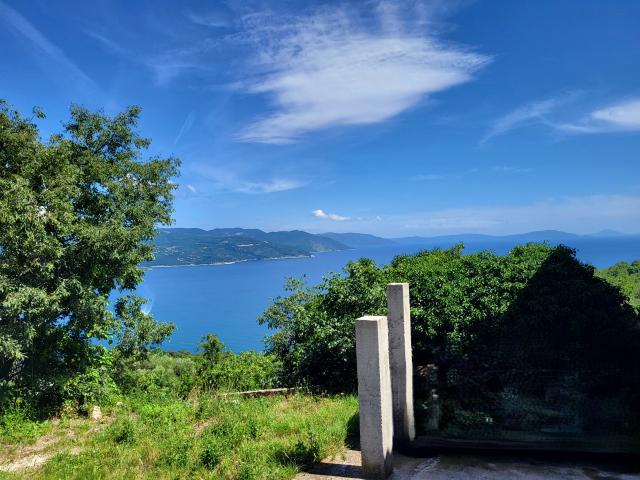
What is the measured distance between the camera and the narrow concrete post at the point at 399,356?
16.2ft

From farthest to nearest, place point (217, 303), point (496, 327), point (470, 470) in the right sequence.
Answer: point (217, 303) < point (496, 327) < point (470, 470)

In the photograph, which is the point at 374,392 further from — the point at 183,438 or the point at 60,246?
the point at 60,246

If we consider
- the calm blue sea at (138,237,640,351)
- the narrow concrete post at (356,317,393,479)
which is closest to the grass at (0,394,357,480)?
the narrow concrete post at (356,317,393,479)

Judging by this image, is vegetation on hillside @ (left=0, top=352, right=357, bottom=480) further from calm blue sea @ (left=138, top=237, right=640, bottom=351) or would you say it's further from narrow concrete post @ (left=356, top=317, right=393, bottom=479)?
calm blue sea @ (left=138, top=237, right=640, bottom=351)

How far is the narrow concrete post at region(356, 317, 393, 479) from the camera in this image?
4133 mm

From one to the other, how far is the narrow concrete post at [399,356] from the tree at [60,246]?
588 cm

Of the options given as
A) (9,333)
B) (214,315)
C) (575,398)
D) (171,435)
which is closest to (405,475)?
(575,398)

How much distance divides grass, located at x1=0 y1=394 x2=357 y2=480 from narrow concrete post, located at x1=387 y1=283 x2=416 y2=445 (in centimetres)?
80

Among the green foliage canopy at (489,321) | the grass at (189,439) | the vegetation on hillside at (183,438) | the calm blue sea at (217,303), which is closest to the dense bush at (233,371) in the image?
the green foliage canopy at (489,321)

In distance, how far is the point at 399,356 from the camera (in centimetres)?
499

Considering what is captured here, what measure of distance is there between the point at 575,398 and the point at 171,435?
217 inches

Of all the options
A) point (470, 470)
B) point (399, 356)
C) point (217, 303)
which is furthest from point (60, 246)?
point (217, 303)

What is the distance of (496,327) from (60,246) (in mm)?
7815

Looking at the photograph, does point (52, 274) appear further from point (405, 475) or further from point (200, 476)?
point (405, 475)
